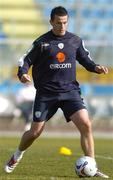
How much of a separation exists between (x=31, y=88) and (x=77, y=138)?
3.49 meters

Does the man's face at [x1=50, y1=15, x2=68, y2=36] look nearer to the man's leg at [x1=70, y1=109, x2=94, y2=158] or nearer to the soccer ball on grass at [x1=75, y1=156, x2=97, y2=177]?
the man's leg at [x1=70, y1=109, x2=94, y2=158]

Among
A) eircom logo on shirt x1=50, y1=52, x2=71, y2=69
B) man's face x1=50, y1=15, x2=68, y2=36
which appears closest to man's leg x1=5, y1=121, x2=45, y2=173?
eircom logo on shirt x1=50, y1=52, x2=71, y2=69

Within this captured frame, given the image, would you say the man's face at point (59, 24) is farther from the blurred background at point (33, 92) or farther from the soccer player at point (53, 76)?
the blurred background at point (33, 92)

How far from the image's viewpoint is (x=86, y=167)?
32.5ft

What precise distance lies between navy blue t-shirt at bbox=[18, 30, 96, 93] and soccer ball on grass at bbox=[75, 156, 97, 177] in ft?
3.37

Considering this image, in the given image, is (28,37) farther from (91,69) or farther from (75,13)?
(91,69)

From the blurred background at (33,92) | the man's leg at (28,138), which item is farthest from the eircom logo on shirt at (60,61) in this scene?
the blurred background at (33,92)

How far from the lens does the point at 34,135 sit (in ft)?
33.3

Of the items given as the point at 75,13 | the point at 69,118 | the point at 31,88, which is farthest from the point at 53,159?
the point at 75,13

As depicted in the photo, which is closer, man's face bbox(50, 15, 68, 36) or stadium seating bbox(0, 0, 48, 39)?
man's face bbox(50, 15, 68, 36)

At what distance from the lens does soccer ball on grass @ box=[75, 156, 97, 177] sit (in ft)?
32.5

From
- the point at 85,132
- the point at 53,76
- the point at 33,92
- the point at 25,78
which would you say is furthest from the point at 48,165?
the point at 33,92

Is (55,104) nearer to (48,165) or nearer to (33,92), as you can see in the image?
(48,165)

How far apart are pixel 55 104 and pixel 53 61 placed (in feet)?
2.00
